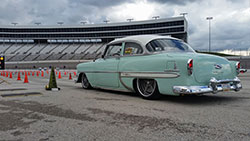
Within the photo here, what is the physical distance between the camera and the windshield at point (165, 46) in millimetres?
5434

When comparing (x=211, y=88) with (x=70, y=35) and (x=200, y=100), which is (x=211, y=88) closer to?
(x=200, y=100)

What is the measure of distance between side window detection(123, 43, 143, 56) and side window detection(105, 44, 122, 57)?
33cm

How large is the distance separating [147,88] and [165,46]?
118 cm

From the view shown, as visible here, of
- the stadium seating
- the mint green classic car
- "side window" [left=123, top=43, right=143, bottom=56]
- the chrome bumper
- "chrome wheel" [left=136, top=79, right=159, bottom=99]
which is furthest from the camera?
the stadium seating

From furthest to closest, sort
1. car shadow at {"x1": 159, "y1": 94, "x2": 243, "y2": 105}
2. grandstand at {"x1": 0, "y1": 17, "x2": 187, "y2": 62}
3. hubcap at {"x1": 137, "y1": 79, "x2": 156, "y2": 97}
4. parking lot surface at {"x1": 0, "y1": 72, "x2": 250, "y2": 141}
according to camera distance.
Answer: grandstand at {"x1": 0, "y1": 17, "x2": 187, "y2": 62} → hubcap at {"x1": 137, "y1": 79, "x2": 156, "y2": 97} → car shadow at {"x1": 159, "y1": 94, "x2": 243, "y2": 105} → parking lot surface at {"x1": 0, "y1": 72, "x2": 250, "y2": 141}

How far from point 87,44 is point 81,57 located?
58.9 feet

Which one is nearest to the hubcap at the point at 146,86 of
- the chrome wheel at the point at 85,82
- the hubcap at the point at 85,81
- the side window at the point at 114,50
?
the side window at the point at 114,50

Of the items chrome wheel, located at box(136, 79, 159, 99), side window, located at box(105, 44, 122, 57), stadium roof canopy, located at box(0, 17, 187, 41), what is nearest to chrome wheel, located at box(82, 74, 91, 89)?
side window, located at box(105, 44, 122, 57)

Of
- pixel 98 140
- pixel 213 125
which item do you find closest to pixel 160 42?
pixel 213 125

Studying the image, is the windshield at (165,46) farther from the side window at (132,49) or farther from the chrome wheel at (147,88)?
the chrome wheel at (147,88)

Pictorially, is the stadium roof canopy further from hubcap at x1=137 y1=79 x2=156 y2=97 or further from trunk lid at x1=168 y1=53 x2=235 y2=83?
trunk lid at x1=168 y1=53 x2=235 y2=83

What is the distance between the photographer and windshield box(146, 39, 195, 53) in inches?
214

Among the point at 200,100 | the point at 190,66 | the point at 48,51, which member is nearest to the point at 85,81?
the point at 200,100

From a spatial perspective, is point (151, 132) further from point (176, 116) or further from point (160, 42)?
point (160, 42)
